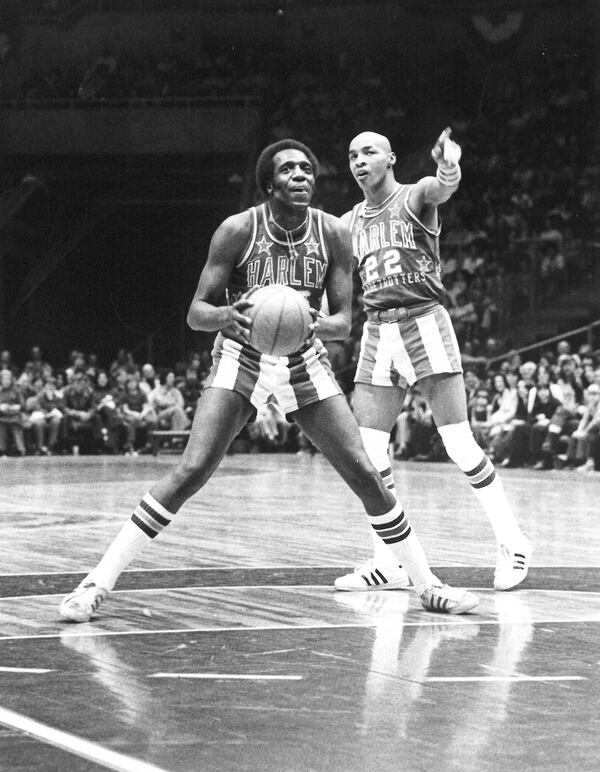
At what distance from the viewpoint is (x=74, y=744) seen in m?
3.56

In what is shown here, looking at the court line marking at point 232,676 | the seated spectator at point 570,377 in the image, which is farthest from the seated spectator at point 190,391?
the court line marking at point 232,676

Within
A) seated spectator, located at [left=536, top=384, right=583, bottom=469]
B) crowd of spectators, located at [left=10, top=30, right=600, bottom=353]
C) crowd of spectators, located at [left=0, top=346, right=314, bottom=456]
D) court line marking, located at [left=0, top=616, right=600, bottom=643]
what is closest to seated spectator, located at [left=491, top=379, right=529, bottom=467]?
seated spectator, located at [left=536, top=384, right=583, bottom=469]

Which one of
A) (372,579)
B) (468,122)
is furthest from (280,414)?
(372,579)

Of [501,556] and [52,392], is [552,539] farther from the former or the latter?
[52,392]

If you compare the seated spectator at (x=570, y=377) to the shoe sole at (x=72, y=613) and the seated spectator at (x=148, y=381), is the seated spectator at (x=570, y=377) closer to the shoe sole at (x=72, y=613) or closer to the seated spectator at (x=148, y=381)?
the seated spectator at (x=148, y=381)

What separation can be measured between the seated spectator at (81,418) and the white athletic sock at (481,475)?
15982 mm

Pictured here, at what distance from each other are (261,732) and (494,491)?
334 centimetres

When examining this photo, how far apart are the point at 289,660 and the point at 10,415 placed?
1719cm

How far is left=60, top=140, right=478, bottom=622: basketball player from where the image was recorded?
18.5ft

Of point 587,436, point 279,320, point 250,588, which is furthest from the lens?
point 587,436

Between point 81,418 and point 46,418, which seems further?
point 81,418

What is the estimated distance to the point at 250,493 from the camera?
13.1 m

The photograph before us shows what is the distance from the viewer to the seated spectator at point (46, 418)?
71.4 feet

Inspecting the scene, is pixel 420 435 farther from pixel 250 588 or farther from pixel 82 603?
pixel 82 603
